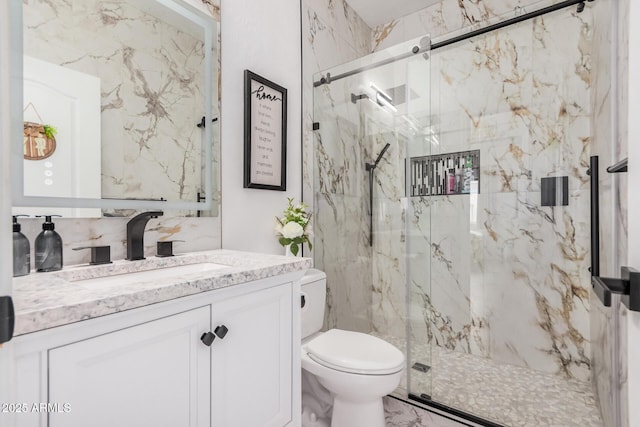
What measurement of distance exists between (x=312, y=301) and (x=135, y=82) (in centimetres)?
132

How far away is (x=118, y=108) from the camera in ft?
3.97

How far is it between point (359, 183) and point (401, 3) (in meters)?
1.56

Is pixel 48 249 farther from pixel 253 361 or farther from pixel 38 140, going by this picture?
pixel 253 361

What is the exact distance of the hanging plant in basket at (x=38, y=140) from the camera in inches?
38.8

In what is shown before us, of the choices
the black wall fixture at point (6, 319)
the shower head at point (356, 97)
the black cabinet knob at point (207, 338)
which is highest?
the shower head at point (356, 97)

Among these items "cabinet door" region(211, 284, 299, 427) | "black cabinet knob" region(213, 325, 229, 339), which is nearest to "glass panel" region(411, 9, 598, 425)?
"cabinet door" region(211, 284, 299, 427)

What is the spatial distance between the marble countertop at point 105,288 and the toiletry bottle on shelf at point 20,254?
0.02 metres

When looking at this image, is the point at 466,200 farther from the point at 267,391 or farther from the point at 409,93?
the point at 267,391

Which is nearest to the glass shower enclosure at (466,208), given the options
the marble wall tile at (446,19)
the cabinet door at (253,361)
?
the marble wall tile at (446,19)

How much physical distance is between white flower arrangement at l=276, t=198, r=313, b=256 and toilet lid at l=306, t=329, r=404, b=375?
52 cm

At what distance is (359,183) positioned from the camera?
7.71ft

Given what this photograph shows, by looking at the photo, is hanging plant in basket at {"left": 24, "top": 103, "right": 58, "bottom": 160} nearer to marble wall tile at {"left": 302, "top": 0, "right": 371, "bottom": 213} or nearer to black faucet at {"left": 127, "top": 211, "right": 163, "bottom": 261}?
black faucet at {"left": 127, "top": 211, "right": 163, "bottom": 261}

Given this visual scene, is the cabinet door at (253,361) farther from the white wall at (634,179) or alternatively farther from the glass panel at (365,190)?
the glass panel at (365,190)

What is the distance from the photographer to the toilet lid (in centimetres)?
138
